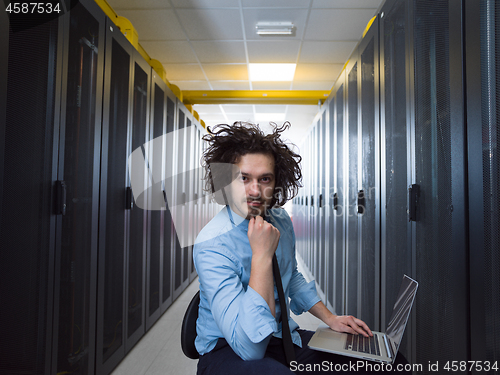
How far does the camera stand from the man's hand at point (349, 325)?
1.08 m

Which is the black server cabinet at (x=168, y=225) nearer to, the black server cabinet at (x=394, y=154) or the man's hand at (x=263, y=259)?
the black server cabinet at (x=394, y=154)

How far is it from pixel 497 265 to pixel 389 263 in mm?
788

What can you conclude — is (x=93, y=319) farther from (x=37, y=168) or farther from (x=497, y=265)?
(x=497, y=265)

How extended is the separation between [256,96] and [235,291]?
408 centimetres

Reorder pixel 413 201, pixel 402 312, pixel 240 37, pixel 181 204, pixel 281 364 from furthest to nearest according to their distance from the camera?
pixel 181 204, pixel 240 37, pixel 413 201, pixel 402 312, pixel 281 364

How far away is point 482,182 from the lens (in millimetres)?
944

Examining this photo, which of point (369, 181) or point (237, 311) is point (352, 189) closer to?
point (369, 181)

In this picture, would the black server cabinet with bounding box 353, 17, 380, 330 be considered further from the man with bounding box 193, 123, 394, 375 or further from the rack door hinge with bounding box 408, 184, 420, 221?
the man with bounding box 193, 123, 394, 375

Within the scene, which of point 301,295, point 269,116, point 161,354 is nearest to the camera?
point 301,295

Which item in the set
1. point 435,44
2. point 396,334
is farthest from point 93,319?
point 435,44

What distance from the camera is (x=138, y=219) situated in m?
2.50

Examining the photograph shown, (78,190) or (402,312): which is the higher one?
(78,190)

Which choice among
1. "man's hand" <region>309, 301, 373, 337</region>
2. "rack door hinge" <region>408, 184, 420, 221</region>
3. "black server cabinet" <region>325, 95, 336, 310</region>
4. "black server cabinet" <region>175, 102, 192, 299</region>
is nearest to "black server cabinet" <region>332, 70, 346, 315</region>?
"black server cabinet" <region>325, 95, 336, 310</region>

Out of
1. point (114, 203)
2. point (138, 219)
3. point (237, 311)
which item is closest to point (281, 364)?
point (237, 311)
